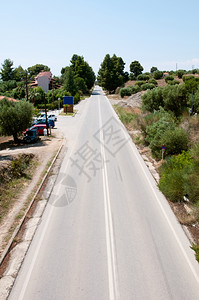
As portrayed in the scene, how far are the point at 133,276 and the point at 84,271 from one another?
1.74m

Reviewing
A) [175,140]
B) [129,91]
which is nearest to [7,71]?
[129,91]

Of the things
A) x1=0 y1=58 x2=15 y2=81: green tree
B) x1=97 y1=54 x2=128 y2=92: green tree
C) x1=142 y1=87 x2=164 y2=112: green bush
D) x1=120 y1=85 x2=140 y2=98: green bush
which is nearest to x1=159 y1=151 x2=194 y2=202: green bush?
x1=142 y1=87 x2=164 y2=112: green bush

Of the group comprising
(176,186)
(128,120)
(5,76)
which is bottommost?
(176,186)

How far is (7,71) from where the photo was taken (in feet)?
315

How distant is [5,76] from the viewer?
96.3 m

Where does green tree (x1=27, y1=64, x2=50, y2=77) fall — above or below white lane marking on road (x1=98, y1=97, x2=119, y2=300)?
above

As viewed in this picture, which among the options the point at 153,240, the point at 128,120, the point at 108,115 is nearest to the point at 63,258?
the point at 153,240

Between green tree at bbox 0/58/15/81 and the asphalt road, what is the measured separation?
303 ft

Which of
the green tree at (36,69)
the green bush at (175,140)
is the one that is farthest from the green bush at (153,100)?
the green tree at (36,69)

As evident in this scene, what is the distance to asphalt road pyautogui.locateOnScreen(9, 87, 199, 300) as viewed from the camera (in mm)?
7770

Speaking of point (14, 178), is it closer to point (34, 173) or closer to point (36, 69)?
point (34, 173)

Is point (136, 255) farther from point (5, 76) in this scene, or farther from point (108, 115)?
point (5, 76)

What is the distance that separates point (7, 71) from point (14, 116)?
266 ft

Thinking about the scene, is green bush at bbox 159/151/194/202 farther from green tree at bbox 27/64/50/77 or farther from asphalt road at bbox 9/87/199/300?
green tree at bbox 27/64/50/77
